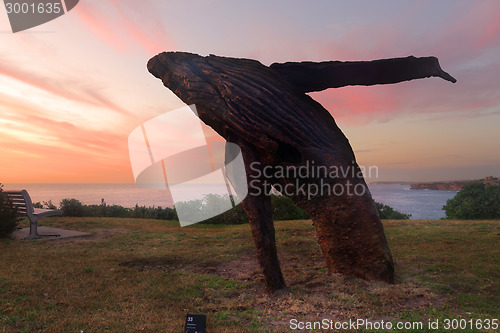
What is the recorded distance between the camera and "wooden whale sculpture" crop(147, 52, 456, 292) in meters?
5.57

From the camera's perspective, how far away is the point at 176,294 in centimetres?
512

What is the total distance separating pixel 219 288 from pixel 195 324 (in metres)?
1.72

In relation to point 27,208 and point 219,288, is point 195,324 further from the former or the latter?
point 27,208

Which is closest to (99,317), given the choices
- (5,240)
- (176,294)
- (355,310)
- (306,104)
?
(176,294)

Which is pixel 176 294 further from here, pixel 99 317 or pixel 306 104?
pixel 306 104

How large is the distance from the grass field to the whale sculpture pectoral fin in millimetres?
3886

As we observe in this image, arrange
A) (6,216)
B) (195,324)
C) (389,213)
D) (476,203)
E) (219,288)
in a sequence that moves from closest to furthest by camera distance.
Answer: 1. (195,324)
2. (219,288)
3. (6,216)
4. (476,203)
5. (389,213)

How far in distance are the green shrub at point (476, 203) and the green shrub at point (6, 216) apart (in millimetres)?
21574

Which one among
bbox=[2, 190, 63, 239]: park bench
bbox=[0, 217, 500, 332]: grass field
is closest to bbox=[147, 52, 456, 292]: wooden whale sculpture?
bbox=[0, 217, 500, 332]: grass field

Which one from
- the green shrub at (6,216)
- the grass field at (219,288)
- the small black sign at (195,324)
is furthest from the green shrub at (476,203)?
the green shrub at (6,216)

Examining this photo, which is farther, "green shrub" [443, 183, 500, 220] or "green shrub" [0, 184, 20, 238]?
"green shrub" [443, 183, 500, 220]

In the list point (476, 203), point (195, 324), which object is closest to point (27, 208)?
point (195, 324)

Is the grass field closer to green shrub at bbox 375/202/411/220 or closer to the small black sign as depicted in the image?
the small black sign

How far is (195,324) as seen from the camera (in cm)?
374
